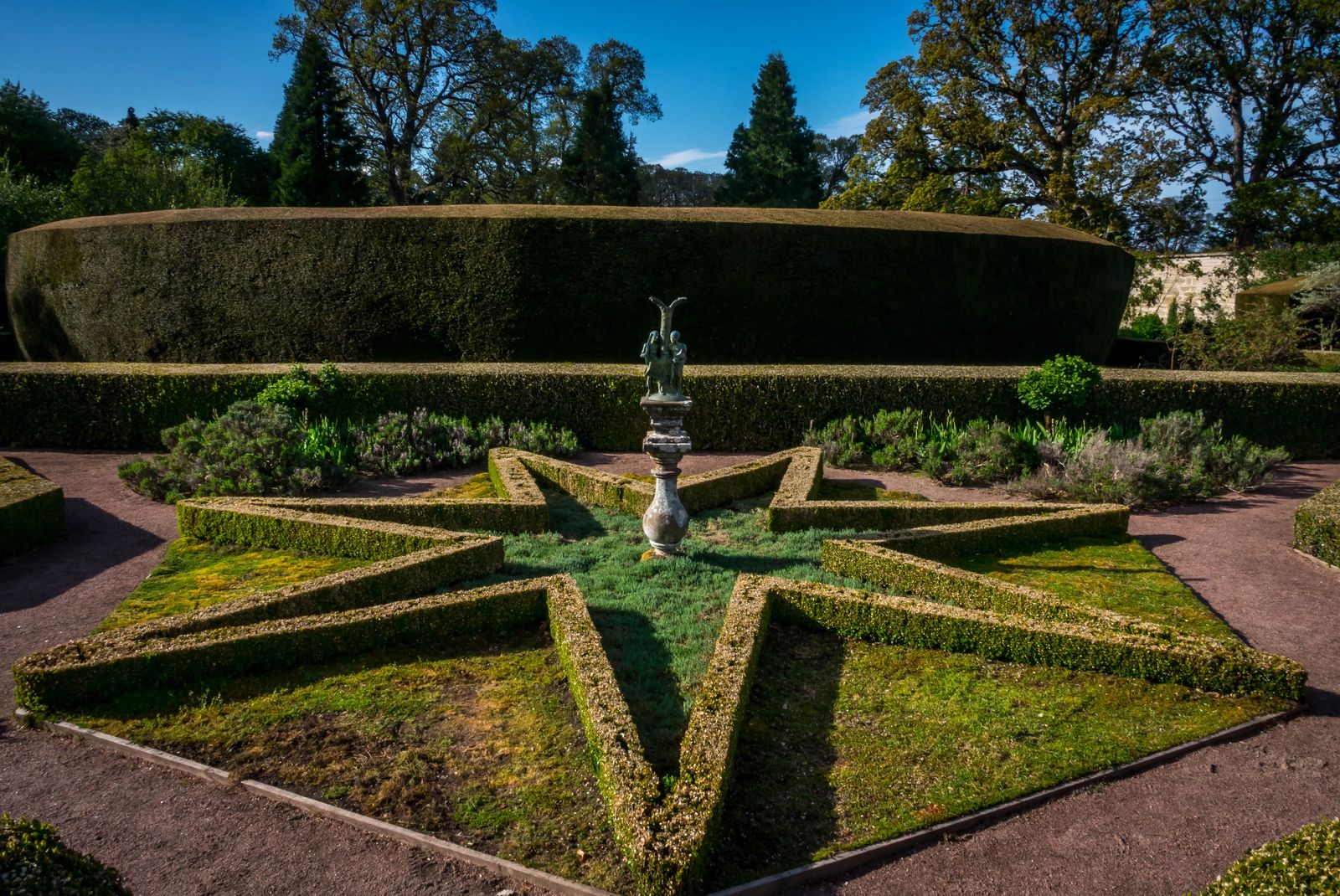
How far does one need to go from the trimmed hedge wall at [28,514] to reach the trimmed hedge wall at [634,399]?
12.4 ft

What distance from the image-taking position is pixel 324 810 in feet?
12.0

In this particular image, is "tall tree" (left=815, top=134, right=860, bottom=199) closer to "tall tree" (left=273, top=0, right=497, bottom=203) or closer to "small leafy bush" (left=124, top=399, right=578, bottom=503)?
"tall tree" (left=273, top=0, right=497, bottom=203)

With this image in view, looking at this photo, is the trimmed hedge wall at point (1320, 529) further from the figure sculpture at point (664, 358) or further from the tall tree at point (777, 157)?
the tall tree at point (777, 157)

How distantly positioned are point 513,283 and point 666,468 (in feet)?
31.0

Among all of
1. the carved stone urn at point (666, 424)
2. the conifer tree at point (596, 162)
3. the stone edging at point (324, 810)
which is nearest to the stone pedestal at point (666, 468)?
the carved stone urn at point (666, 424)

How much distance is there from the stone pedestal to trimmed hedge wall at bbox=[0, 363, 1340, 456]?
5.16 meters

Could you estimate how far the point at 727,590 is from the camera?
6172 mm

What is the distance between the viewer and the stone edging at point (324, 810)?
324cm

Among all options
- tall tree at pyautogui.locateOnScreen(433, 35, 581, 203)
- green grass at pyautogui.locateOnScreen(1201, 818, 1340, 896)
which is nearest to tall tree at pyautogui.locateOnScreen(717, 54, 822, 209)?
tall tree at pyautogui.locateOnScreen(433, 35, 581, 203)

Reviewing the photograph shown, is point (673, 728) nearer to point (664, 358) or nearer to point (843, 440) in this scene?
point (664, 358)

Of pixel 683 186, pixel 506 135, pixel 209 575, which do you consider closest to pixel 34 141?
pixel 506 135

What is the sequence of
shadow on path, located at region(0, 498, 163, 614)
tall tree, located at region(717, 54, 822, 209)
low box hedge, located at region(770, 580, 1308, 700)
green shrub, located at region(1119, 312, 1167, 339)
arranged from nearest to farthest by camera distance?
1. low box hedge, located at region(770, 580, 1308, 700)
2. shadow on path, located at region(0, 498, 163, 614)
3. green shrub, located at region(1119, 312, 1167, 339)
4. tall tree, located at region(717, 54, 822, 209)

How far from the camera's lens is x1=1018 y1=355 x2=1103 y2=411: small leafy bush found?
11133 millimetres

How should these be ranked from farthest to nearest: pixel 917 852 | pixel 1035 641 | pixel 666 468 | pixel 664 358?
pixel 666 468
pixel 664 358
pixel 1035 641
pixel 917 852
